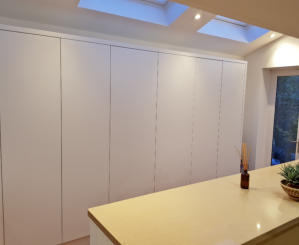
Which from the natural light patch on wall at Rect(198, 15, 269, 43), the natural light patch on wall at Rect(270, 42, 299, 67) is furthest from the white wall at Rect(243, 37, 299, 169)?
the natural light patch on wall at Rect(198, 15, 269, 43)

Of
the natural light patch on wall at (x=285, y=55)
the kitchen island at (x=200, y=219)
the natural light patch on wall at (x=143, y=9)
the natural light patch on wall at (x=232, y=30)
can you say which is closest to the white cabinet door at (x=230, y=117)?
the natural light patch on wall at (x=232, y=30)

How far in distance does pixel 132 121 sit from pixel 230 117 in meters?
1.59

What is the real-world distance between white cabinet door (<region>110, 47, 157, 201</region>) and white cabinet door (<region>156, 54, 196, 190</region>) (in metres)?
0.11

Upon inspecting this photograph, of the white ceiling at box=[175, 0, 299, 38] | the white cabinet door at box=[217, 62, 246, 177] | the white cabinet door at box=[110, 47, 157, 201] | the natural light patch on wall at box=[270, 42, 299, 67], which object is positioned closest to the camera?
the white ceiling at box=[175, 0, 299, 38]

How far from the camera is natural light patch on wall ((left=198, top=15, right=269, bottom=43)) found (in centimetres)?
338

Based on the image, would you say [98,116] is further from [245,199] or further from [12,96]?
[245,199]

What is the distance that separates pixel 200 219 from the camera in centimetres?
117

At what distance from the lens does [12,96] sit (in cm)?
199

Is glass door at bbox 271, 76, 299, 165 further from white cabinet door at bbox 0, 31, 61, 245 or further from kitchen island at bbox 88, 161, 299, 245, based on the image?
white cabinet door at bbox 0, 31, 61, 245

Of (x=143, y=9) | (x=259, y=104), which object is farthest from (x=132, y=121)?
(x=259, y=104)

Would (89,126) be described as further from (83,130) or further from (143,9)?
(143,9)

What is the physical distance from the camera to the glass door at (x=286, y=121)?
3.91 meters

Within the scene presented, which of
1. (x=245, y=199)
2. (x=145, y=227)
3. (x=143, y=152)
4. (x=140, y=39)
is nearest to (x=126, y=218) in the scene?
(x=145, y=227)

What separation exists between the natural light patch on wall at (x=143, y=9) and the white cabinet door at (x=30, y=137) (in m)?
0.71
